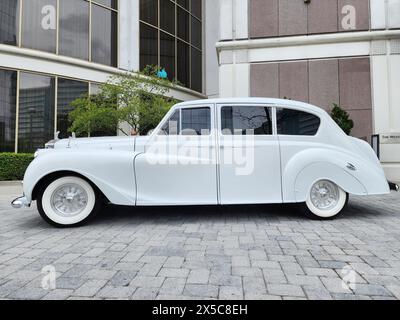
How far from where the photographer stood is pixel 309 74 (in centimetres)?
1276

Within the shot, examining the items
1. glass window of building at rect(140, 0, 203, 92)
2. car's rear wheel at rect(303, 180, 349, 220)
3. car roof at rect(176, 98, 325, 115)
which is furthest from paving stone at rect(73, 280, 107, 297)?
glass window of building at rect(140, 0, 203, 92)

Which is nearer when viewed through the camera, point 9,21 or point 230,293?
point 230,293

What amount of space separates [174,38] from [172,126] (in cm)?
1696

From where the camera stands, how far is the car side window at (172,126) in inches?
188

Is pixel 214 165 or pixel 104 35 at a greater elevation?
pixel 104 35

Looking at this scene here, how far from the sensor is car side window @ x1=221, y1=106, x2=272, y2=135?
4.84 meters

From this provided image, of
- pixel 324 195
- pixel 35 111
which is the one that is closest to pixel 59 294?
pixel 324 195

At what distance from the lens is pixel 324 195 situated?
486 cm

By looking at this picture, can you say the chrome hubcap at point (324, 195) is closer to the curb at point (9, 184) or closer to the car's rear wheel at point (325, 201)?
the car's rear wheel at point (325, 201)

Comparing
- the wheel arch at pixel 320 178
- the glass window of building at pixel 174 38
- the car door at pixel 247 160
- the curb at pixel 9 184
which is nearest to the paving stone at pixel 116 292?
the car door at pixel 247 160

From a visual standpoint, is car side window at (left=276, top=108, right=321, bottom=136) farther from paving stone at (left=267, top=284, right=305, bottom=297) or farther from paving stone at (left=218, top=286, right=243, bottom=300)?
paving stone at (left=218, top=286, right=243, bottom=300)

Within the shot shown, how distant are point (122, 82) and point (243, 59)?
16.7 ft

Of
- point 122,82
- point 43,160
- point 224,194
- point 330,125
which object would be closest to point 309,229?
point 224,194

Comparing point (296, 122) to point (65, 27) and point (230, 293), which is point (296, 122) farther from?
point (65, 27)
